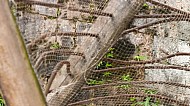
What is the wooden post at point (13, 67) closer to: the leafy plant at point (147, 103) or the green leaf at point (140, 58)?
the leafy plant at point (147, 103)

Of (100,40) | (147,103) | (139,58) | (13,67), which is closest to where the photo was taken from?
(13,67)

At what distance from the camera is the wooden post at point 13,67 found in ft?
2.92

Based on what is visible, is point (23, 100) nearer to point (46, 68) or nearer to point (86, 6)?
point (46, 68)

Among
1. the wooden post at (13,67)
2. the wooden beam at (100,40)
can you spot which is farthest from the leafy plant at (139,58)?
the wooden post at (13,67)

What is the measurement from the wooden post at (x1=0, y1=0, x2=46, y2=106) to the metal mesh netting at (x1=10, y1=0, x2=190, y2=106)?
669 millimetres

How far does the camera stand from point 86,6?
212 cm

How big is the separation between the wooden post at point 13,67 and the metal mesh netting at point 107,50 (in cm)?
67

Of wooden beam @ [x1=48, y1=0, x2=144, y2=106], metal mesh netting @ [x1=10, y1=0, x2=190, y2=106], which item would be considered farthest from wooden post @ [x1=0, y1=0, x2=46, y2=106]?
wooden beam @ [x1=48, y1=0, x2=144, y2=106]

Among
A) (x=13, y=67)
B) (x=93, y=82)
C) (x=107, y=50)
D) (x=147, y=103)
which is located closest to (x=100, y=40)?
(x=107, y=50)

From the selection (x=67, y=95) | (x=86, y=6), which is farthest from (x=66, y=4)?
(x=67, y=95)

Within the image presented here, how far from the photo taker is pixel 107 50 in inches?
79.7

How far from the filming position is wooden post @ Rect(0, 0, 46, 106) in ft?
2.92

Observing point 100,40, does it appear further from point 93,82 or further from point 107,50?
point 93,82

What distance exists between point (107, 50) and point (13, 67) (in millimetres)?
1153
